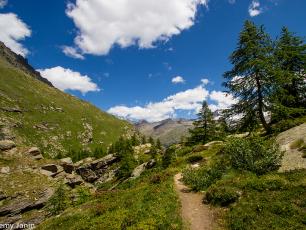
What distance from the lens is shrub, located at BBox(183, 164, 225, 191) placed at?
A: 66.9ft

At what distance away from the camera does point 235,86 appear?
32.3m

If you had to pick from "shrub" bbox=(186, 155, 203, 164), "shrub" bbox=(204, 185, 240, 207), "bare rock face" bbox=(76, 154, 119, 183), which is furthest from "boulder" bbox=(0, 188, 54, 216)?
"bare rock face" bbox=(76, 154, 119, 183)

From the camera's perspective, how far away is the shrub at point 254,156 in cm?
1927

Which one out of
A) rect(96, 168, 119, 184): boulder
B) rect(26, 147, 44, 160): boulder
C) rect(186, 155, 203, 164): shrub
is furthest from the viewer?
rect(96, 168, 119, 184): boulder

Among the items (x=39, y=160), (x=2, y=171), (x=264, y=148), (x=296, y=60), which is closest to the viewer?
(x=264, y=148)

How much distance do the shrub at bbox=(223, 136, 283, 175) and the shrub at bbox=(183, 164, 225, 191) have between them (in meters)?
1.54

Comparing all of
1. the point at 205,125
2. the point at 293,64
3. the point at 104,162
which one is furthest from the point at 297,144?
the point at 104,162

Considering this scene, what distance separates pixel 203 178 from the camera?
830 inches

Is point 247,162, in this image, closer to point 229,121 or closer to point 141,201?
point 141,201

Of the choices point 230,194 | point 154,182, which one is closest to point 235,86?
point 154,182

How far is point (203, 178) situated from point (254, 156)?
4396mm

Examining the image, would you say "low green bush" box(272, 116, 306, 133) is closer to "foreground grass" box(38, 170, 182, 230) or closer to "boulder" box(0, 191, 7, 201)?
"foreground grass" box(38, 170, 182, 230)

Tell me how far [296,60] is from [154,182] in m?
29.9

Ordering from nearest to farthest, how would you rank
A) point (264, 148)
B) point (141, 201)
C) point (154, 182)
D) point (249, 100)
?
1. point (141, 201)
2. point (264, 148)
3. point (154, 182)
4. point (249, 100)
